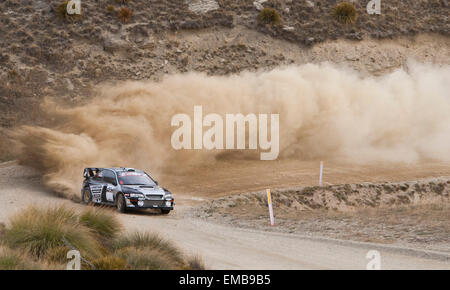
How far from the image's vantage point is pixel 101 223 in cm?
1330

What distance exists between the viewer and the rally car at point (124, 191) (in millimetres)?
18750

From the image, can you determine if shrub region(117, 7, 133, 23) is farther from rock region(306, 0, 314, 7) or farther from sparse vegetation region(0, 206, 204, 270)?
sparse vegetation region(0, 206, 204, 270)

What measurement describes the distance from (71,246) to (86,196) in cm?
1005

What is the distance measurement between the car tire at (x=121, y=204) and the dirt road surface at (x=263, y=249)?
1.28 ft

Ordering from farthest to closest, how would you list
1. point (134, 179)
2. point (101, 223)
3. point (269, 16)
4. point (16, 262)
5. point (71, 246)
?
1. point (269, 16)
2. point (134, 179)
3. point (101, 223)
4. point (71, 246)
5. point (16, 262)

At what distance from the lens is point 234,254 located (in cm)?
1240

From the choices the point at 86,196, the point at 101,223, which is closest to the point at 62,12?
the point at 86,196

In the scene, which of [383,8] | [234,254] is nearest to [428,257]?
[234,254]

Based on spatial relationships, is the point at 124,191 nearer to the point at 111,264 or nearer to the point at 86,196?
the point at 86,196

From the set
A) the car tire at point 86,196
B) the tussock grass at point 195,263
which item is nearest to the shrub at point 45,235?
the tussock grass at point 195,263

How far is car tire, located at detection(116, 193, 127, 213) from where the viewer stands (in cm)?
1877

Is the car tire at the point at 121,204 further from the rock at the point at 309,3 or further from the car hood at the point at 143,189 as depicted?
the rock at the point at 309,3

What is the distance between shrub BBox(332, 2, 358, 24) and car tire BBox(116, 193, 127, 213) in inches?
1233
